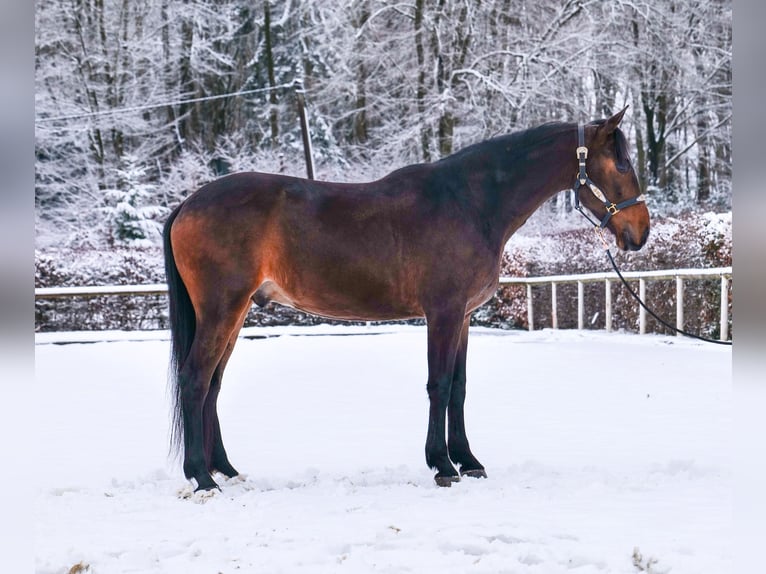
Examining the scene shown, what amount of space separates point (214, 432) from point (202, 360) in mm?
474

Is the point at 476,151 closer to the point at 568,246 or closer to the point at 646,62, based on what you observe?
the point at 568,246

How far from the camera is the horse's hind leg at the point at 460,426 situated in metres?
4.65

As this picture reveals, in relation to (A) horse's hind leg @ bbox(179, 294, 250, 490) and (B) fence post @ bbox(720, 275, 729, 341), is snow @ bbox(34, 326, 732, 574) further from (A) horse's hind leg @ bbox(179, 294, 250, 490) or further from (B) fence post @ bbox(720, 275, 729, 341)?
(B) fence post @ bbox(720, 275, 729, 341)

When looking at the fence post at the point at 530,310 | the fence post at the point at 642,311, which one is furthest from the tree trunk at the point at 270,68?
the fence post at the point at 642,311

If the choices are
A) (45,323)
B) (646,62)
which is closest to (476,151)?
(45,323)

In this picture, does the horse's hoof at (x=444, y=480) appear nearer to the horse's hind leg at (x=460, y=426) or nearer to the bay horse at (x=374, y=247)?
the bay horse at (x=374, y=247)

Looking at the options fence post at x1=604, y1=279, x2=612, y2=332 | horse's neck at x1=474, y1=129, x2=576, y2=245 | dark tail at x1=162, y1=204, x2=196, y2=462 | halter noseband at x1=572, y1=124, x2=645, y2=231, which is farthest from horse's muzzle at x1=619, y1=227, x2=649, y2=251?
fence post at x1=604, y1=279, x2=612, y2=332

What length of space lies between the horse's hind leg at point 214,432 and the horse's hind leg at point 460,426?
127 cm

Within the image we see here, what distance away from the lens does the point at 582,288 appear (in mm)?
14570

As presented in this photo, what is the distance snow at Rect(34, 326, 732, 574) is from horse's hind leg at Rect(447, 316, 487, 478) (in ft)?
0.54

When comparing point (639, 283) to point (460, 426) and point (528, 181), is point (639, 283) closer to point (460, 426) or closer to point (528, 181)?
point (528, 181)

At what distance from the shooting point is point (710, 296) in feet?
38.0
